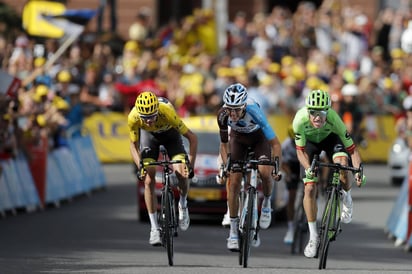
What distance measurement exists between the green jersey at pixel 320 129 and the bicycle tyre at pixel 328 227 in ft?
1.83

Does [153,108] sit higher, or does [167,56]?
[153,108]

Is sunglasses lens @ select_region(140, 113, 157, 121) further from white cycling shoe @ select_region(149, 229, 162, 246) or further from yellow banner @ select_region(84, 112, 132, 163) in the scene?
yellow banner @ select_region(84, 112, 132, 163)

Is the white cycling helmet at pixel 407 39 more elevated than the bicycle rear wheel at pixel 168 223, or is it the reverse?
the bicycle rear wheel at pixel 168 223

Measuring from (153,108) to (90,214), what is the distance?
7731 mm

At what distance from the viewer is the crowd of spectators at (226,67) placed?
25.3 metres

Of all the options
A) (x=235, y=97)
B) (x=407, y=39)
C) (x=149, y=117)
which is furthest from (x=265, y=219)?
(x=407, y=39)

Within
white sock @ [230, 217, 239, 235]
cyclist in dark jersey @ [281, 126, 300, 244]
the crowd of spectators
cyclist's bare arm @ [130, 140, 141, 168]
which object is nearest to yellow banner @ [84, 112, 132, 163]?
the crowd of spectators

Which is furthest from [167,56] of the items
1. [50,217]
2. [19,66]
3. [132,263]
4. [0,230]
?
[132,263]

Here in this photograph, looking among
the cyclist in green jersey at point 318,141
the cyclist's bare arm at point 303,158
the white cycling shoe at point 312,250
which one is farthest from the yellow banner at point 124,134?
the white cycling shoe at point 312,250

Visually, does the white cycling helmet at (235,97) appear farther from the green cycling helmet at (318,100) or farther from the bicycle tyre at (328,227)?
the bicycle tyre at (328,227)

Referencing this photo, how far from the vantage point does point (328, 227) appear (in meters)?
15.2

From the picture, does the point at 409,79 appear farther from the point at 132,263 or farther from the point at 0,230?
the point at 132,263

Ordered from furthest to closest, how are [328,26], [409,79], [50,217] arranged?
[328,26]
[409,79]
[50,217]

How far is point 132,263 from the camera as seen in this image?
1574 cm
